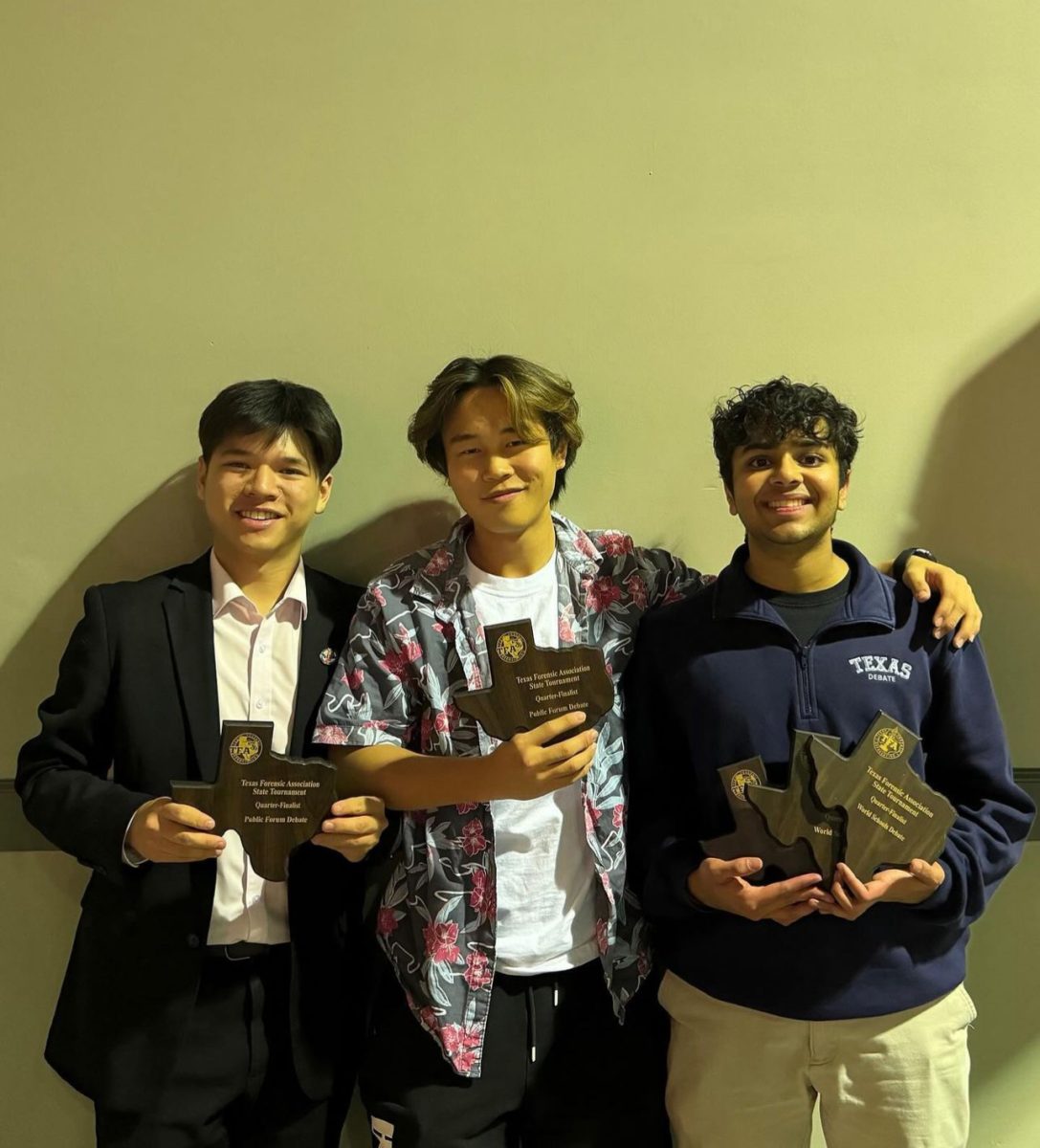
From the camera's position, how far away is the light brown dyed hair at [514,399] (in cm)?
162

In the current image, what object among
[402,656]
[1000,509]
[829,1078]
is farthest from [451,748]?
[1000,509]

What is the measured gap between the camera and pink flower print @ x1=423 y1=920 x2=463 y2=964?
1.53 m

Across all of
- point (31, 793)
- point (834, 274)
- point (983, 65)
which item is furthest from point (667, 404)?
point (31, 793)

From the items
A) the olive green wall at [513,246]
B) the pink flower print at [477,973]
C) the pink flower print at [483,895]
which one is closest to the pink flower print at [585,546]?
the olive green wall at [513,246]

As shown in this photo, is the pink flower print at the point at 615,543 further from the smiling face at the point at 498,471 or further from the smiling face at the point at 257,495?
the smiling face at the point at 257,495

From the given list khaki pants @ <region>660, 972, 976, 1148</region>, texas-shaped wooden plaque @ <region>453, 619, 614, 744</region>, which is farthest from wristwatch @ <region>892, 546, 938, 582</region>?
khaki pants @ <region>660, 972, 976, 1148</region>

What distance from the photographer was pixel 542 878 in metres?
1.58

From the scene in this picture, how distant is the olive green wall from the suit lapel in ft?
0.91

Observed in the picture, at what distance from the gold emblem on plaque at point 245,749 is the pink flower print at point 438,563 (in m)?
0.39

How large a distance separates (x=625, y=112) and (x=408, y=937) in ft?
4.98

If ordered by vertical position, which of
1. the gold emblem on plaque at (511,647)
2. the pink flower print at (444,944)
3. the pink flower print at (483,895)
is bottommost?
the pink flower print at (444,944)

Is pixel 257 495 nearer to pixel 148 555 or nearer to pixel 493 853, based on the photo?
pixel 148 555

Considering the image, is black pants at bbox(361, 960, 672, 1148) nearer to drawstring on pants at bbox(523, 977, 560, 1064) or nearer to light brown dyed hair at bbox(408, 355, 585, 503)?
drawstring on pants at bbox(523, 977, 560, 1064)

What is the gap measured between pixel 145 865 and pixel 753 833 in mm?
941
